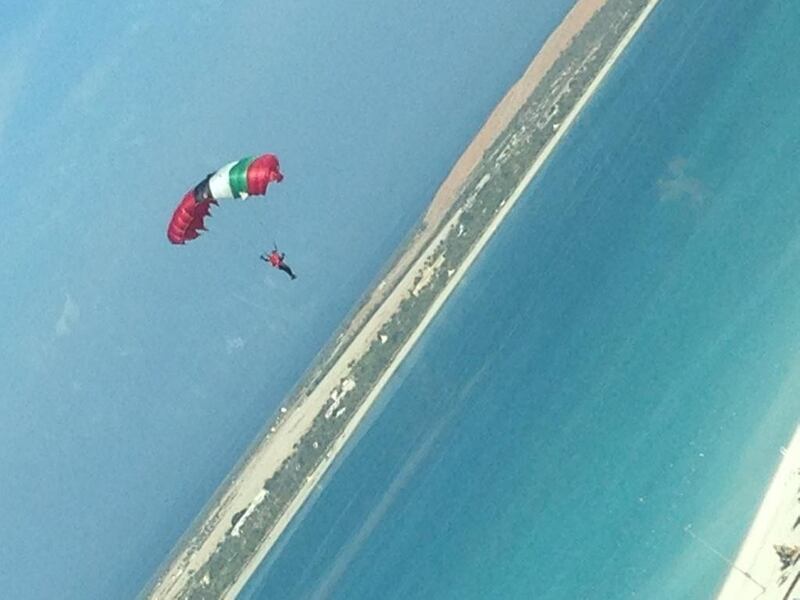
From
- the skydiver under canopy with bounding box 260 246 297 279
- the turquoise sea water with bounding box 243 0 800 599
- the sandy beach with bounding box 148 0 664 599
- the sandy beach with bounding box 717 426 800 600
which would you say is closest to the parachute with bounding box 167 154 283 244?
the skydiver under canopy with bounding box 260 246 297 279

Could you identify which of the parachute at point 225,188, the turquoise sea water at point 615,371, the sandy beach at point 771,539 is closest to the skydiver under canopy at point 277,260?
the parachute at point 225,188

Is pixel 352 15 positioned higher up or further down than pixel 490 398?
higher up

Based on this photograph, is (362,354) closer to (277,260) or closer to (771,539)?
(277,260)

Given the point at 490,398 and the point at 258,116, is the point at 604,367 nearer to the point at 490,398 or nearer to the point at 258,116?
the point at 490,398

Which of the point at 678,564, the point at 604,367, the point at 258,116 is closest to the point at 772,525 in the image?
the point at 678,564

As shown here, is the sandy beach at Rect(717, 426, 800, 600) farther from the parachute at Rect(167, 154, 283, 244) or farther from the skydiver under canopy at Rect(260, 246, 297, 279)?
the parachute at Rect(167, 154, 283, 244)
